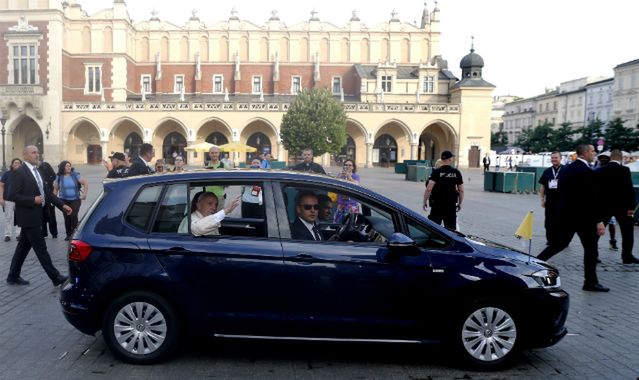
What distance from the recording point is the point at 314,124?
45.7 metres

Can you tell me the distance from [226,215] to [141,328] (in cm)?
117

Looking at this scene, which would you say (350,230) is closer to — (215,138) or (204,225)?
(204,225)

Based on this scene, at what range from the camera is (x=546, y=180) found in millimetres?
10984

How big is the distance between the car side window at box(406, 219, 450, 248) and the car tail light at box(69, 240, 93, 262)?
271 centimetres

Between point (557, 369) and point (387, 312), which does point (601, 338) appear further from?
point (387, 312)

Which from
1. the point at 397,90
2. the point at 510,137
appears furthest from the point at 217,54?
the point at 510,137

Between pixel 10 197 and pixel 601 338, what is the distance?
7.22 meters

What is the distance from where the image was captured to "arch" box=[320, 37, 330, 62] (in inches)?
2456

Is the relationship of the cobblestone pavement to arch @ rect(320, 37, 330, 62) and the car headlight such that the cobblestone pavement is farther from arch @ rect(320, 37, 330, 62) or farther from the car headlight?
arch @ rect(320, 37, 330, 62)

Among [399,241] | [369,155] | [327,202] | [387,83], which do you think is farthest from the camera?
[387,83]

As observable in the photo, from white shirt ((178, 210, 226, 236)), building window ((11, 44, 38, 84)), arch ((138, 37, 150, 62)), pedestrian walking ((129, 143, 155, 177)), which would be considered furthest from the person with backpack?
arch ((138, 37, 150, 62))

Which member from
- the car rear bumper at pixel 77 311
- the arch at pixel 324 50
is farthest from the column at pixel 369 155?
the car rear bumper at pixel 77 311

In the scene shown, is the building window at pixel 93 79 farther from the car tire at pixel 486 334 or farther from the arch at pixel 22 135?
the car tire at pixel 486 334

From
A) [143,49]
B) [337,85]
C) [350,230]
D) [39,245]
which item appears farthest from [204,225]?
[143,49]
